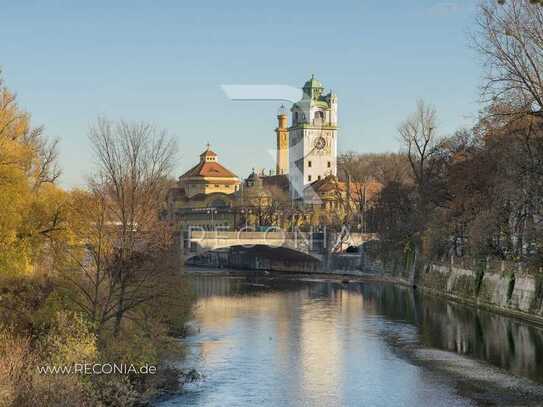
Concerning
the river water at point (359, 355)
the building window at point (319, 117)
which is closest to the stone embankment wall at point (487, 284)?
the river water at point (359, 355)

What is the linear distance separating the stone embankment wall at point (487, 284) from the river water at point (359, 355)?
0.91 metres

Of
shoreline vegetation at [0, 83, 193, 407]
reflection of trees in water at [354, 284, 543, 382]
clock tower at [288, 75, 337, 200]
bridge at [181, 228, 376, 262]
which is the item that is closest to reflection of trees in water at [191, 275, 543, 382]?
reflection of trees in water at [354, 284, 543, 382]

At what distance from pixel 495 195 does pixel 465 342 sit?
1137 cm

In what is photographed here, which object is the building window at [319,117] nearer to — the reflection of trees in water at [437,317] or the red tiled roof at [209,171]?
the red tiled roof at [209,171]

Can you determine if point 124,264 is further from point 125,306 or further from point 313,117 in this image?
point 313,117

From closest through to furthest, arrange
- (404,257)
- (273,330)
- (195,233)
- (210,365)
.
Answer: (210,365) → (273,330) → (404,257) → (195,233)

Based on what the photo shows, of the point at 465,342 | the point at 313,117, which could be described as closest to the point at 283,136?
the point at 313,117

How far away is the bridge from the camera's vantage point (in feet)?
240

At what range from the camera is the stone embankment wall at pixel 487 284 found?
40844mm

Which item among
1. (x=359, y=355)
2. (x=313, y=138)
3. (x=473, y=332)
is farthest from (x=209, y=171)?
(x=359, y=355)

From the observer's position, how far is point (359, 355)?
108 feet

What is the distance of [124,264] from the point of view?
28562mm

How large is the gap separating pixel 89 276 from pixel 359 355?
1100 centimetres

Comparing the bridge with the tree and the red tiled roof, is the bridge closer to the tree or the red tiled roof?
the tree
